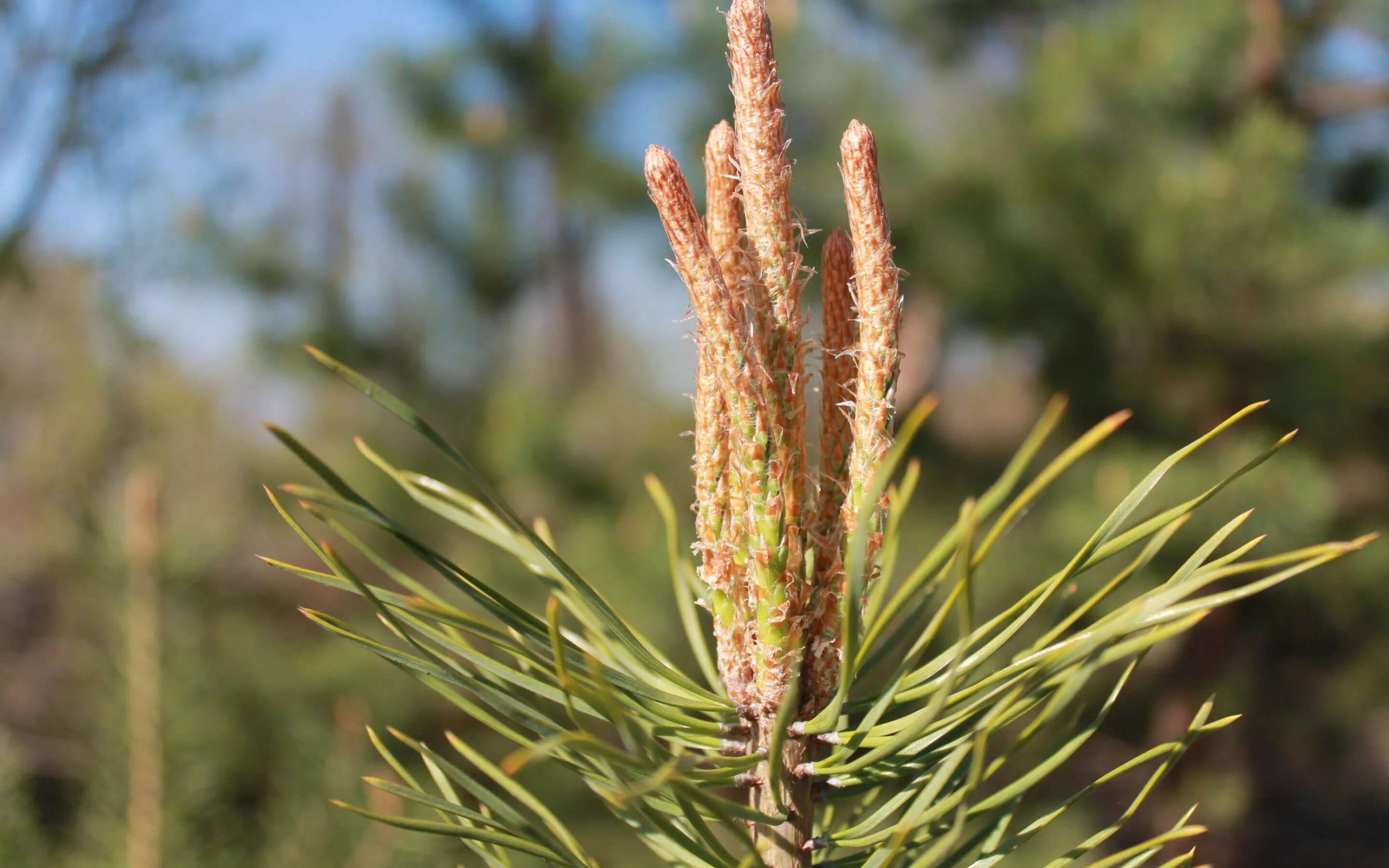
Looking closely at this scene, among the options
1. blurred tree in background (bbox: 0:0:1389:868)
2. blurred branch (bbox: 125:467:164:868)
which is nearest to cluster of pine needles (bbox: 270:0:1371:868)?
blurred branch (bbox: 125:467:164:868)

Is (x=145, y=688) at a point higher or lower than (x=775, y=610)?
lower

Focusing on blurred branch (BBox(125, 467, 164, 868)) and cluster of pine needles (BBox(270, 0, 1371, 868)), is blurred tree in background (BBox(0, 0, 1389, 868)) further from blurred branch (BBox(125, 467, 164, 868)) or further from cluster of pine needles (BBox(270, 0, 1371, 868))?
cluster of pine needles (BBox(270, 0, 1371, 868))

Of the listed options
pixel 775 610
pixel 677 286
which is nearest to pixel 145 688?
pixel 775 610

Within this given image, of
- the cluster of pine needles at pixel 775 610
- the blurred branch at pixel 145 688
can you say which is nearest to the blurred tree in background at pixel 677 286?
the blurred branch at pixel 145 688

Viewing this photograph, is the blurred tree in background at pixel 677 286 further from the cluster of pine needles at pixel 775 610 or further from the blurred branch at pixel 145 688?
the cluster of pine needles at pixel 775 610

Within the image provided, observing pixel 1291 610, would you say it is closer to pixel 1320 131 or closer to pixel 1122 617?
pixel 1320 131

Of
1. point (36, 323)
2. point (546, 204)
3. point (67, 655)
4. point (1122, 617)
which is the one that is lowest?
point (67, 655)

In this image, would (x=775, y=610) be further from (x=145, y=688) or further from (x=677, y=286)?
(x=677, y=286)

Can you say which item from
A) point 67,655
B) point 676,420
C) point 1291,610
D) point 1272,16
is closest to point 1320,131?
point 1272,16
